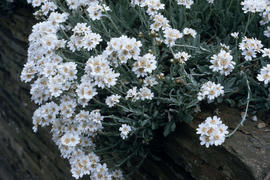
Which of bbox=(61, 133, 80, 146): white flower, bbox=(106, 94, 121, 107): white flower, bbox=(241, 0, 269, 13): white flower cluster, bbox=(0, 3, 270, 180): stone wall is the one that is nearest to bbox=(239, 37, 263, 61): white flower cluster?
bbox=(241, 0, 269, 13): white flower cluster

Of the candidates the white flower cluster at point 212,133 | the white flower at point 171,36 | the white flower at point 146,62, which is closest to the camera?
the white flower cluster at point 212,133

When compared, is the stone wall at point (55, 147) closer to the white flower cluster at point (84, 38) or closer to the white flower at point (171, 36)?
the white flower at point (171, 36)

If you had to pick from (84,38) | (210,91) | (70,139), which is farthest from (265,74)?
(70,139)

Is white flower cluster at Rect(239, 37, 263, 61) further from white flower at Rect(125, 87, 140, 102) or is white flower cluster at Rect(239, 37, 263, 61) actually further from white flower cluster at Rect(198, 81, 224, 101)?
white flower at Rect(125, 87, 140, 102)

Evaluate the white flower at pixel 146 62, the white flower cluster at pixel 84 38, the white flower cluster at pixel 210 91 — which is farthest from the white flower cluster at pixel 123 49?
the white flower cluster at pixel 210 91

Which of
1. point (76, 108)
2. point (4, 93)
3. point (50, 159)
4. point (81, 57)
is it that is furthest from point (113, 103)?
point (4, 93)

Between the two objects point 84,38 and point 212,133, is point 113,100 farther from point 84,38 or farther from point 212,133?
point 212,133

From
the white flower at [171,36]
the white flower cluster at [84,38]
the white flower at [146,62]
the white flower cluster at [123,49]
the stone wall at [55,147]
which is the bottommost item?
the stone wall at [55,147]

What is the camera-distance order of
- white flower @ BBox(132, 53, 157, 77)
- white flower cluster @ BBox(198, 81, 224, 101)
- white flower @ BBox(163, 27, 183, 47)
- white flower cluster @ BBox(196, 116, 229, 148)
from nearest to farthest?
white flower cluster @ BBox(196, 116, 229, 148) < white flower cluster @ BBox(198, 81, 224, 101) < white flower @ BBox(132, 53, 157, 77) < white flower @ BBox(163, 27, 183, 47)

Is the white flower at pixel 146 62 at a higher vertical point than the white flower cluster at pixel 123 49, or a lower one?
lower
